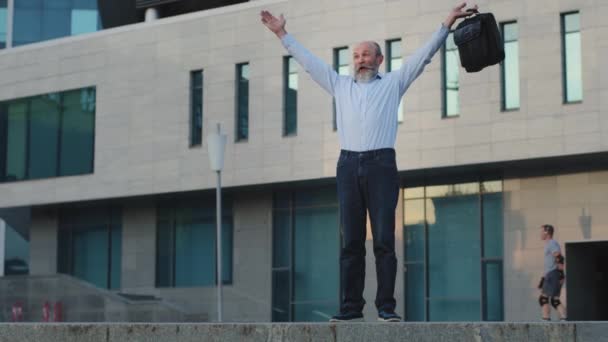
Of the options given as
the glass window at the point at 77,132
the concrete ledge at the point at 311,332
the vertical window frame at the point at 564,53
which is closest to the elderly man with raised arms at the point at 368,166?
the concrete ledge at the point at 311,332

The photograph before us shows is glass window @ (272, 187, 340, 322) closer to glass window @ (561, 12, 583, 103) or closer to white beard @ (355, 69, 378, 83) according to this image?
glass window @ (561, 12, 583, 103)

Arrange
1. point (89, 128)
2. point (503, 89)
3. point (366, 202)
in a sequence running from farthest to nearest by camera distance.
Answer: point (89, 128) → point (503, 89) → point (366, 202)

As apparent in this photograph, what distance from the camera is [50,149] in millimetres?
38375

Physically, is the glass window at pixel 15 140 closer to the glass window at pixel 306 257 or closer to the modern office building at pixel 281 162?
the modern office building at pixel 281 162

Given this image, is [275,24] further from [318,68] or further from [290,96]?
[290,96]

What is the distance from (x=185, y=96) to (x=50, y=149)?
5.66m

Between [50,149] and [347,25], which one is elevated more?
[347,25]

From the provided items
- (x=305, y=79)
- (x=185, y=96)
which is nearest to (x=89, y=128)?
(x=185, y=96)

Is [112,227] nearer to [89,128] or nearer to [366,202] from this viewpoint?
[89,128]

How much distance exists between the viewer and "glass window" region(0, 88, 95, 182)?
37656 mm

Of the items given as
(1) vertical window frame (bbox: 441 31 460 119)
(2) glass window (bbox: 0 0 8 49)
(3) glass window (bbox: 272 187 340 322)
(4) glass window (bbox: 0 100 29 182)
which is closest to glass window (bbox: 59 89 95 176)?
(4) glass window (bbox: 0 100 29 182)

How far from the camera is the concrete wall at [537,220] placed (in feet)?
94.6

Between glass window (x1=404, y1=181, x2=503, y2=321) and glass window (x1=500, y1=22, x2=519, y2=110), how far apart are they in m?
2.26

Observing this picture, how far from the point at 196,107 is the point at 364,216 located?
26.0 metres
